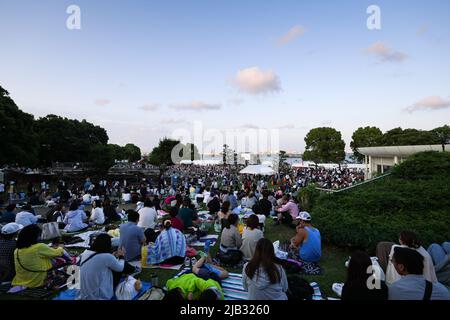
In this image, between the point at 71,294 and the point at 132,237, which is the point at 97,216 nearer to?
the point at 132,237

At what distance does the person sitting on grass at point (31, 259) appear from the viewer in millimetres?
4105

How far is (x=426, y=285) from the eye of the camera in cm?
269

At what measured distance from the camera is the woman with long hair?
293 cm

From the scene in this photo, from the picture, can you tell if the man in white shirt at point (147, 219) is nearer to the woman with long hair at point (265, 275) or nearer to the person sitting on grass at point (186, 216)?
the person sitting on grass at point (186, 216)

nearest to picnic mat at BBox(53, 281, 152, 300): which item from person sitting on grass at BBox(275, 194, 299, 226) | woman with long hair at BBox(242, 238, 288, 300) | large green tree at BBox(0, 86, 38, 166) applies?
woman with long hair at BBox(242, 238, 288, 300)

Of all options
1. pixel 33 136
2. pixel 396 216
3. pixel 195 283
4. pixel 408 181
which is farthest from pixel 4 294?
pixel 33 136

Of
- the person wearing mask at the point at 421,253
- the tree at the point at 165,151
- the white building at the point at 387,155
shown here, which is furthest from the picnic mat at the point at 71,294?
the tree at the point at 165,151

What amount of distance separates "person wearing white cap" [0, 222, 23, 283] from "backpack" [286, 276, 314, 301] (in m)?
5.02

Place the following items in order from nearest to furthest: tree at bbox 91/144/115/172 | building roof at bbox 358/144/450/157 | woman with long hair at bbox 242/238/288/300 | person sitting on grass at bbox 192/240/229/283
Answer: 1. woman with long hair at bbox 242/238/288/300
2. person sitting on grass at bbox 192/240/229/283
3. building roof at bbox 358/144/450/157
4. tree at bbox 91/144/115/172

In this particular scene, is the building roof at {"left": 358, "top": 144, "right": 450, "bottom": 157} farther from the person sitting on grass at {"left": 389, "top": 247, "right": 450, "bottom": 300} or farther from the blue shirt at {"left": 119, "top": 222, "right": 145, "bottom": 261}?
the blue shirt at {"left": 119, "top": 222, "right": 145, "bottom": 261}

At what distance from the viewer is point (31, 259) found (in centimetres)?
→ 416

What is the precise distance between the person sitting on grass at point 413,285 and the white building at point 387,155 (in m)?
12.4
